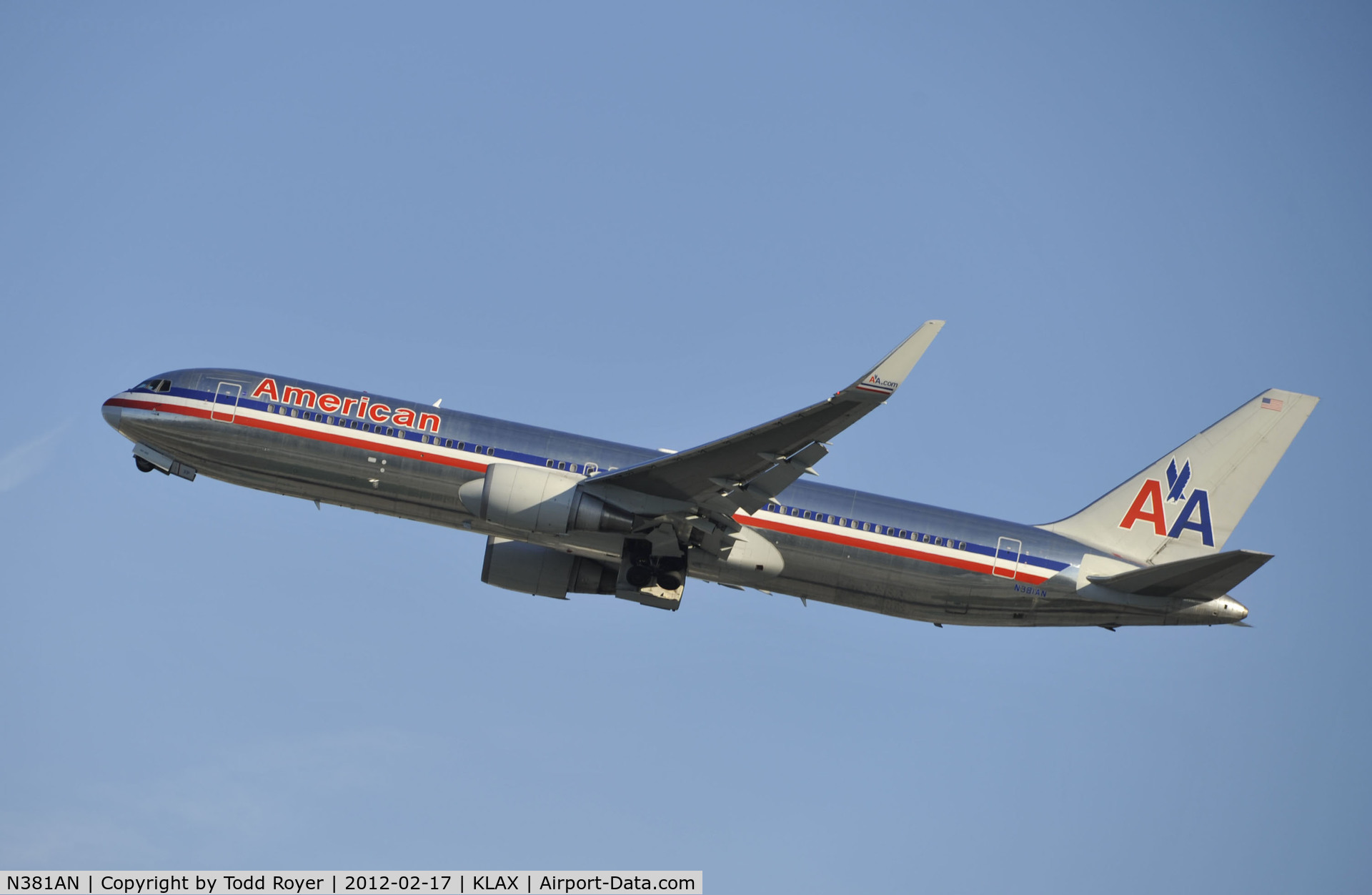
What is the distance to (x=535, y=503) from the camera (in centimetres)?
3297

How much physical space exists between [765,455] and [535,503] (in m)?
6.61

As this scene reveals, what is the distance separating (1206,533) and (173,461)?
34000 millimetres

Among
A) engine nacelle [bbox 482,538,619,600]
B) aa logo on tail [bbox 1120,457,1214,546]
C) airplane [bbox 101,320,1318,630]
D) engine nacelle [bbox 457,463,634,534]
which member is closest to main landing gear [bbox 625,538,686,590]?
airplane [bbox 101,320,1318,630]

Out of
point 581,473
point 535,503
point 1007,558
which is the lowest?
point 535,503

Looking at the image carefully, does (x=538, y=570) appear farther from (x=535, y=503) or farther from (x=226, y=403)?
(x=226, y=403)

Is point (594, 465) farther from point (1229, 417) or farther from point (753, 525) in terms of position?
point (1229, 417)

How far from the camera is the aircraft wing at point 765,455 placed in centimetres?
2797

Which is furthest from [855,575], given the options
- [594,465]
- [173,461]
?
[173,461]

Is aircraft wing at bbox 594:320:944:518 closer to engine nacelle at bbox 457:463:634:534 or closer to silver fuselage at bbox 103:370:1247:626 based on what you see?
engine nacelle at bbox 457:463:634:534

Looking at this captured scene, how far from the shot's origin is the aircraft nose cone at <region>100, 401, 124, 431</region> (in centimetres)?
3738

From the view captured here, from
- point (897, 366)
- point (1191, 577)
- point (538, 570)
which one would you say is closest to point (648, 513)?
point (538, 570)

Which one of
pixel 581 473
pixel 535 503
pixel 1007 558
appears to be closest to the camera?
pixel 535 503

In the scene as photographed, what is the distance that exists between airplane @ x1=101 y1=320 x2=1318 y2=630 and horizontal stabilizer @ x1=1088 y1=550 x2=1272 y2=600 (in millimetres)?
71

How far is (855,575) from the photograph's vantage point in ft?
116
